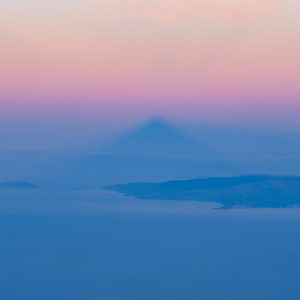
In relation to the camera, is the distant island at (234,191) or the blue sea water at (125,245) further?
the distant island at (234,191)

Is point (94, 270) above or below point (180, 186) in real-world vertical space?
below

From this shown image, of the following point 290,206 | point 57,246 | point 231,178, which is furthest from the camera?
point 231,178

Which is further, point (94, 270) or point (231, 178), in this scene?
point (231, 178)

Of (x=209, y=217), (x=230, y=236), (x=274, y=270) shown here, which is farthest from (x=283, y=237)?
(x=274, y=270)

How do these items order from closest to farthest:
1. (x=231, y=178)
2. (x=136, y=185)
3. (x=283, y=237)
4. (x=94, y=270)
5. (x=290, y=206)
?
1. (x=94, y=270)
2. (x=283, y=237)
3. (x=290, y=206)
4. (x=231, y=178)
5. (x=136, y=185)

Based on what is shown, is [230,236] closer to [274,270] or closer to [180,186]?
Answer: [274,270]

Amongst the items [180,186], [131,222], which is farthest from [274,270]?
[180,186]

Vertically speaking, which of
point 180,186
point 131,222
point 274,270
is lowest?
point 274,270

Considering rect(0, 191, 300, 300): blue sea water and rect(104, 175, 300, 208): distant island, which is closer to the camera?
rect(0, 191, 300, 300): blue sea water
